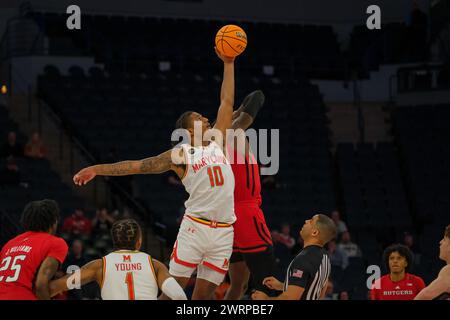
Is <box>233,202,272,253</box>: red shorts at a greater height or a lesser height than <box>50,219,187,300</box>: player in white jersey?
greater

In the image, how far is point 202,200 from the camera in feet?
Result: 23.3

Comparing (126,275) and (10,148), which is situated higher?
(10,148)

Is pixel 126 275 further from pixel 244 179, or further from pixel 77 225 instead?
pixel 77 225

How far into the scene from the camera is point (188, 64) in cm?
2131

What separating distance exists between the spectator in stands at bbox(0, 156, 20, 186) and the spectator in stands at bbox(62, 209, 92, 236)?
135 cm

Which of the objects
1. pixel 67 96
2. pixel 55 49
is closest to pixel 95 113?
pixel 67 96

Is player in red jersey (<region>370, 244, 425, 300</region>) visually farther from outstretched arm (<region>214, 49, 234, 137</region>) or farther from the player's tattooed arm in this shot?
the player's tattooed arm

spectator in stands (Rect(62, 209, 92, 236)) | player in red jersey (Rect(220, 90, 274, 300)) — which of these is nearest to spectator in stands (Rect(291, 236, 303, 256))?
spectator in stands (Rect(62, 209, 92, 236))

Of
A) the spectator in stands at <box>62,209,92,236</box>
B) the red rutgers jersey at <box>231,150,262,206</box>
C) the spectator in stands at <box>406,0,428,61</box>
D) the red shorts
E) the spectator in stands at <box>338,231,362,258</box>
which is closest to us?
the red shorts

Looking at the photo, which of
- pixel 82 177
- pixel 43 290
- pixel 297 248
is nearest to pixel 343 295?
pixel 297 248

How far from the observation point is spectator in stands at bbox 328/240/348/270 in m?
15.5

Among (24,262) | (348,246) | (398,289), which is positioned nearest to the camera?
(24,262)

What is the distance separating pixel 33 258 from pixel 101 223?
8.58 metres

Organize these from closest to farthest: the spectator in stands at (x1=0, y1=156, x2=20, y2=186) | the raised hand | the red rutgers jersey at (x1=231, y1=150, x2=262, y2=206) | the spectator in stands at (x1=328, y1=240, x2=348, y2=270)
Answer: the raised hand < the red rutgers jersey at (x1=231, y1=150, x2=262, y2=206) < the spectator in stands at (x1=0, y1=156, x2=20, y2=186) < the spectator in stands at (x1=328, y1=240, x2=348, y2=270)
